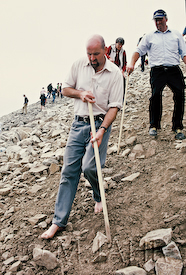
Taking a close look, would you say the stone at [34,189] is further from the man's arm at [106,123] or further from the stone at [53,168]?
the man's arm at [106,123]

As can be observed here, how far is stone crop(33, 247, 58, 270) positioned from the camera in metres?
2.66

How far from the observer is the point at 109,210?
3463 mm

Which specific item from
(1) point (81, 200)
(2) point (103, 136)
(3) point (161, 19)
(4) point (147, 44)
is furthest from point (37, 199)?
(3) point (161, 19)

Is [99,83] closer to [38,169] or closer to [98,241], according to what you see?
[98,241]

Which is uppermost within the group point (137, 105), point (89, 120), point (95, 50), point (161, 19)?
point (161, 19)

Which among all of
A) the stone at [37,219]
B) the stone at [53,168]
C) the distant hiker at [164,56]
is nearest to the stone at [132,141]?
the distant hiker at [164,56]

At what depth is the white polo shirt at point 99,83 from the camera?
3.05 metres

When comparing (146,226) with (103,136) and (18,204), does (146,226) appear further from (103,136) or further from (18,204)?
(18,204)

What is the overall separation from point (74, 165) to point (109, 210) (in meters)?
0.89

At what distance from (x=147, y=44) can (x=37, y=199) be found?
385 cm

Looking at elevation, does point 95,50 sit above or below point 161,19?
below

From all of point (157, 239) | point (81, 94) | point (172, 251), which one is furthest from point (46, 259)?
point (81, 94)

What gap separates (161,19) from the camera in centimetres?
475

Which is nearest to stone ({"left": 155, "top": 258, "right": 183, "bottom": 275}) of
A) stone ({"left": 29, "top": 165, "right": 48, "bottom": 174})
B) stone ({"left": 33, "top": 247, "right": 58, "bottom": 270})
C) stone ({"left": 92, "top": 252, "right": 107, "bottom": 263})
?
stone ({"left": 92, "top": 252, "right": 107, "bottom": 263})
